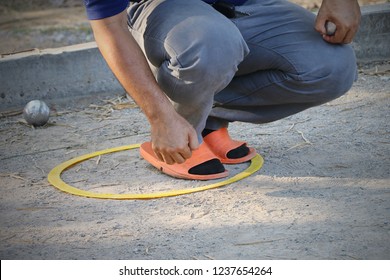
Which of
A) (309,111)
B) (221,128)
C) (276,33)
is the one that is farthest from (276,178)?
(309,111)

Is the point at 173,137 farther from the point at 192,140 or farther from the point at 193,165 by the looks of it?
the point at 193,165

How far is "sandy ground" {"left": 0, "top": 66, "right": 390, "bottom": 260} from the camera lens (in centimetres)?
A: 253

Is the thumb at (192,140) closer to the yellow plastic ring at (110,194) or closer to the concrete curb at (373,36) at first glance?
the yellow plastic ring at (110,194)

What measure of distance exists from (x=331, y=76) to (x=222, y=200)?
756 millimetres

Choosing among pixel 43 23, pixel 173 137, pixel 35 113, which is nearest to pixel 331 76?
pixel 173 137

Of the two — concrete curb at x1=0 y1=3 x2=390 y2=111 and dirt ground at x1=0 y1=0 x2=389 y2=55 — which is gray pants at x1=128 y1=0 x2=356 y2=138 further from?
dirt ground at x1=0 y1=0 x2=389 y2=55

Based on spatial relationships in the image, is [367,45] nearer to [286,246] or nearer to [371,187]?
[371,187]

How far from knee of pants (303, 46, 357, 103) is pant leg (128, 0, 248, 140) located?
346 mm

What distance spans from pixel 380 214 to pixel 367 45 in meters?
2.84

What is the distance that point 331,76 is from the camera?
3.18m

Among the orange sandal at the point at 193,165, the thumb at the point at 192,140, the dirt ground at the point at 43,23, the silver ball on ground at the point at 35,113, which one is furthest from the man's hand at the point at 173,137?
the dirt ground at the point at 43,23

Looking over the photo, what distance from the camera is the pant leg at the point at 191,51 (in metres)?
2.92

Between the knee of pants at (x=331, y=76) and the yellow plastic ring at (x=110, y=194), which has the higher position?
the knee of pants at (x=331, y=76)

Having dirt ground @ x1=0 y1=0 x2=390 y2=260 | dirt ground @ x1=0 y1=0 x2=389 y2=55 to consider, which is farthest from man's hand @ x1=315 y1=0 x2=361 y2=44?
dirt ground @ x1=0 y1=0 x2=389 y2=55
